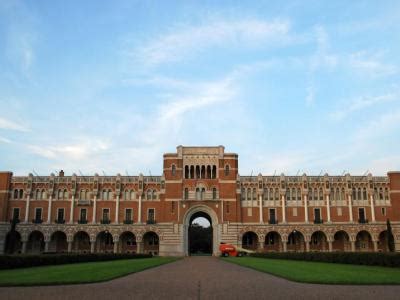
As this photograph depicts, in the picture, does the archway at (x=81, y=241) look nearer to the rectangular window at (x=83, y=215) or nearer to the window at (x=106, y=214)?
the rectangular window at (x=83, y=215)

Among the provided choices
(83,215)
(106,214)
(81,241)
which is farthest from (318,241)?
(81,241)

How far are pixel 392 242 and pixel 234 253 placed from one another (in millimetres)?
24157

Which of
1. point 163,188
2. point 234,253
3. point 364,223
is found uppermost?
point 163,188

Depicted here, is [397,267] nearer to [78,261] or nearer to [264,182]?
[78,261]

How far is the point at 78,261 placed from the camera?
4066cm

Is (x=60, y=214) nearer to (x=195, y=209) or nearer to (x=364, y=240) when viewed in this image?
(x=195, y=209)

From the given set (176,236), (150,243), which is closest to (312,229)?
(176,236)

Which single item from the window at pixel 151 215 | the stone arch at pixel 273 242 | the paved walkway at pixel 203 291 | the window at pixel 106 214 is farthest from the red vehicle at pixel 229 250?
the paved walkway at pixel 203 291

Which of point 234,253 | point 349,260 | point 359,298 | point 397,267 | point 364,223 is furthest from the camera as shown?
point 364,223

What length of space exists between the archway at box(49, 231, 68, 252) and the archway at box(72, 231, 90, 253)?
181cm

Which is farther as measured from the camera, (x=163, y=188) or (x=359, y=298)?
(x=163, y=188)

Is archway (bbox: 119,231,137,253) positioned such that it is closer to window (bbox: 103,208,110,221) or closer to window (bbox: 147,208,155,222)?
window (bbox: 103,208,110,221)

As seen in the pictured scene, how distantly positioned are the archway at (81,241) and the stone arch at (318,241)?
37449 mm

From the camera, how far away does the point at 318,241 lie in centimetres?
7050
